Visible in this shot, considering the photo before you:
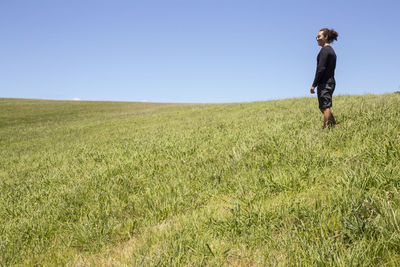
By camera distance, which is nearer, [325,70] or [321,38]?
[325,70]

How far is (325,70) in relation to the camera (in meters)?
5.95

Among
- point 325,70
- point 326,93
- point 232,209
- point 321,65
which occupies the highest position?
point 321,65

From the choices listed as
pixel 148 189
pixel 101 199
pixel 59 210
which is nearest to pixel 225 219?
pixel 148 189

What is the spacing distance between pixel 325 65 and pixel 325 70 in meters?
0.13

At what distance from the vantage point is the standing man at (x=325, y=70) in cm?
587

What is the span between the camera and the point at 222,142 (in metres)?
5.82

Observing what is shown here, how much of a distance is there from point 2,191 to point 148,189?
383 cm

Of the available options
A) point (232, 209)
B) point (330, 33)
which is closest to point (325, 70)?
point (330, 33)

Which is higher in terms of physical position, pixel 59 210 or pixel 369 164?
pixel 369 164

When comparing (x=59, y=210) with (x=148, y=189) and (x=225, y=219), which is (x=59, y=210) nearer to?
(x=148, y=189)

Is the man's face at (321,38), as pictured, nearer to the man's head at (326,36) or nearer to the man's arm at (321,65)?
the man's head at (326,36)

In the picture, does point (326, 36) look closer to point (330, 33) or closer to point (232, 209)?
point (330, 33)

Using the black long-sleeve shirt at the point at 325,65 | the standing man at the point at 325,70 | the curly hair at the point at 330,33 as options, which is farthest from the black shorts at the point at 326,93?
the curly hair at the point at 330,33

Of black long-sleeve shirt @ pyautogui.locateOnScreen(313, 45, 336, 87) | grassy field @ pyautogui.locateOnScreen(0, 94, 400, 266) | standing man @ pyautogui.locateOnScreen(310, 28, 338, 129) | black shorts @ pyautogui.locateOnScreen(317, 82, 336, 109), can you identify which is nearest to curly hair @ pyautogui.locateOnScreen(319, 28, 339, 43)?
standing man @ pyautogui.locateOnScreen(310, 28, 338, 129)
